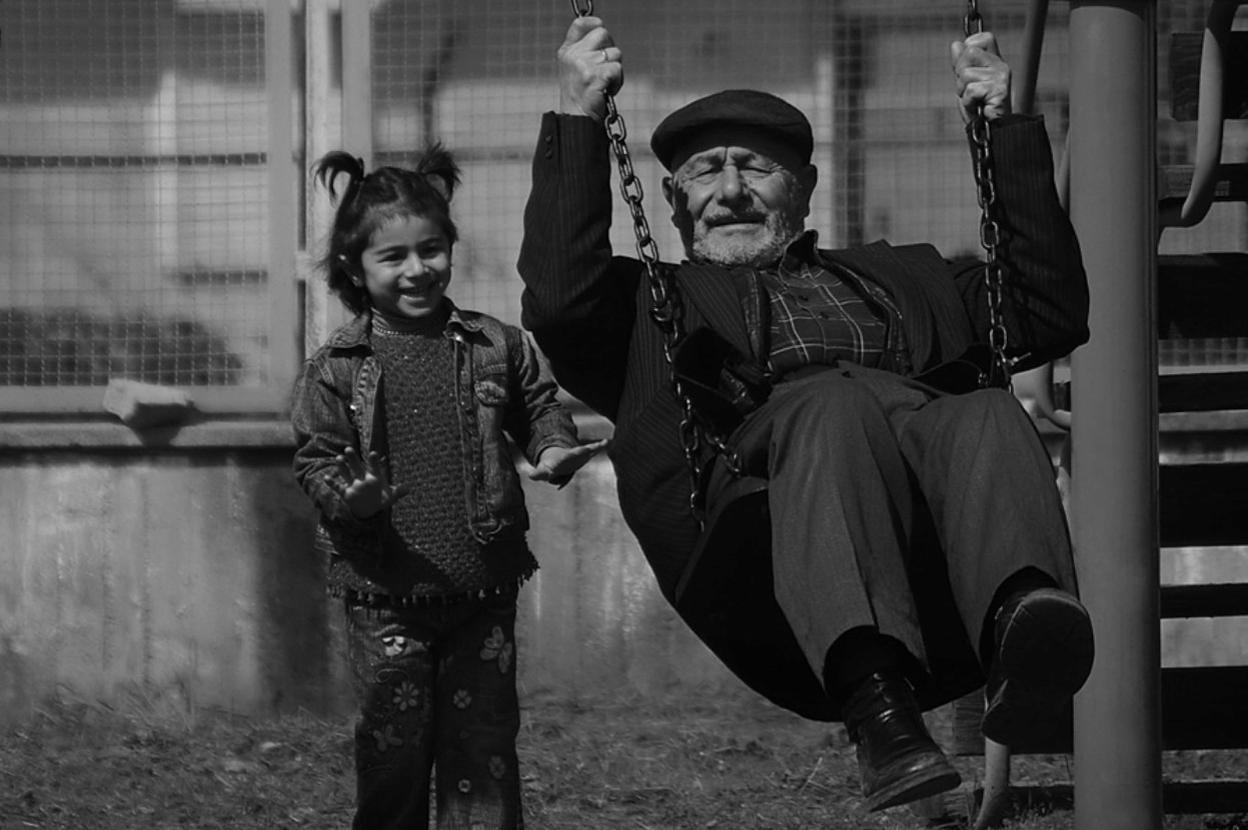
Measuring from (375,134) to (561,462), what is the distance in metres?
3.26

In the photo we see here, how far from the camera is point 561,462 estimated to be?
15.4ft

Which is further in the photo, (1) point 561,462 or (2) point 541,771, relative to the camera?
(2) point 541,771

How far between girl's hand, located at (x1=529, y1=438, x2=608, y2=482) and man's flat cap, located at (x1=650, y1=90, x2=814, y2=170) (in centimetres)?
79

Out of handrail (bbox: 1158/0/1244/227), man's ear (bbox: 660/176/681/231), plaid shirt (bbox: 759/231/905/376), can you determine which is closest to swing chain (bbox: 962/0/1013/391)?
plaid shirt (bbox: 759/231/905/376)

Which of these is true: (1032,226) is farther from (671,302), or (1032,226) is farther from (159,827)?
(159,827)

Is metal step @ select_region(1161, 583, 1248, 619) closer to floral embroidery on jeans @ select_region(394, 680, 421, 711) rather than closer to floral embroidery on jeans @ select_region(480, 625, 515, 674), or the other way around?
floral embroidery on jeans @ select_region(480, 625, 515, 674)

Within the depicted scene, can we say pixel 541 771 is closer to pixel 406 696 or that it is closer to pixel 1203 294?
pixel 406 696

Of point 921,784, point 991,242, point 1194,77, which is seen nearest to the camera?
point 921,784

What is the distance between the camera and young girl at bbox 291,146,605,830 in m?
4.90

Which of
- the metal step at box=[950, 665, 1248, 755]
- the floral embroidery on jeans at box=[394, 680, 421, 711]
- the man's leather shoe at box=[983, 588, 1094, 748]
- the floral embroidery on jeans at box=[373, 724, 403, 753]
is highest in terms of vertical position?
the man's leather shoe at box=[983, 588, 1094, 748]

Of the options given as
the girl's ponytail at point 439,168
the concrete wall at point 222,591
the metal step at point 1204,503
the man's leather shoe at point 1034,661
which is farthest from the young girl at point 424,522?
the concrete wall at point 222,591

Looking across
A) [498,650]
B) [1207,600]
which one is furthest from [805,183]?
[1207,600]

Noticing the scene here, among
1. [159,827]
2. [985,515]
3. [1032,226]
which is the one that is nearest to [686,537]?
[985,515]

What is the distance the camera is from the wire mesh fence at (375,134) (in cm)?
757
